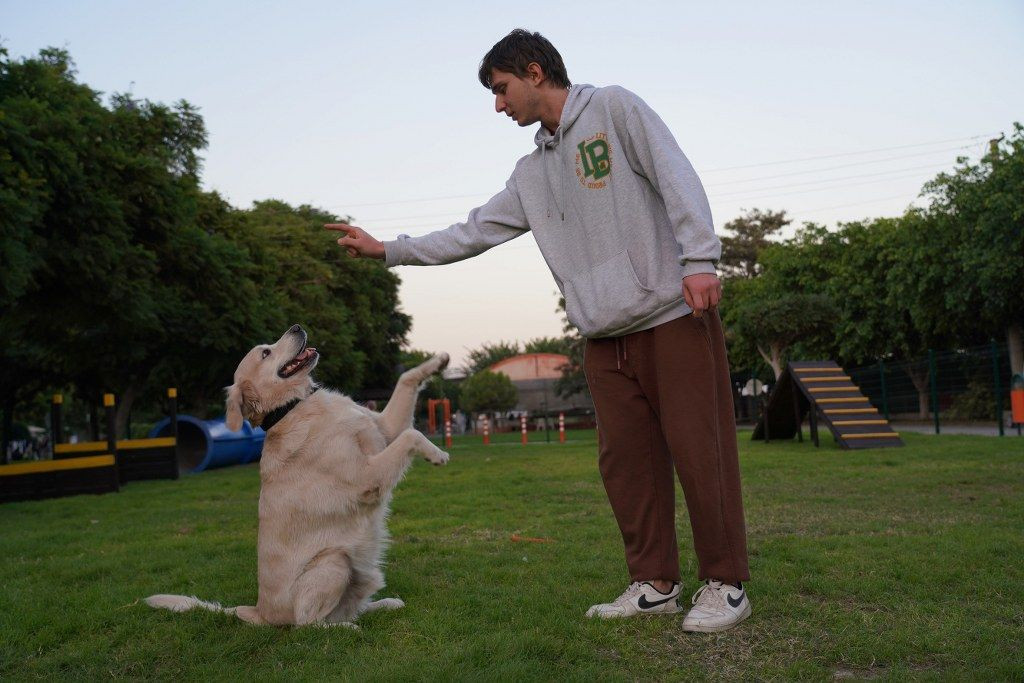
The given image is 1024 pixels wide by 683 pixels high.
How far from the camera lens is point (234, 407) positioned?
183 inches

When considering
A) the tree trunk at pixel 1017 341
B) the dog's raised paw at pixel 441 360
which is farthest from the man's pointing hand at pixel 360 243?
the tree trunk at pixel 1017 341

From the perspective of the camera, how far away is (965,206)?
26641 millimetres

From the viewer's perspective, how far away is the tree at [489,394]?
2090 inches

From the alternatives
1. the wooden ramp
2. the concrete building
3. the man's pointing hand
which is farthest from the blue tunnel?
the concrete building

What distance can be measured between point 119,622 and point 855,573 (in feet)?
12.6

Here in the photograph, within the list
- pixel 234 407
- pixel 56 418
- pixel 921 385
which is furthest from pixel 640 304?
pixel 921 385

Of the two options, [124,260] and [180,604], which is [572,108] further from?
[124,260]

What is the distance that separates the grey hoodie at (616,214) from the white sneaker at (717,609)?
1.15 metres

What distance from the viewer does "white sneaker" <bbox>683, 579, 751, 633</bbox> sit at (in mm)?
3442

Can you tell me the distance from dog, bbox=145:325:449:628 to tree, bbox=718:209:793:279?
45427mm

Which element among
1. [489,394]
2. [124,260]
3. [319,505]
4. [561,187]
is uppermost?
[124,260]

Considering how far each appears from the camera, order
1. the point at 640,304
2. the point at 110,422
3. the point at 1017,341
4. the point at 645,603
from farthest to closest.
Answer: the point at 1017,341
the point at 110,422
the point at 645,603
the point at 640,304

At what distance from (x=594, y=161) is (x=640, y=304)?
67cm

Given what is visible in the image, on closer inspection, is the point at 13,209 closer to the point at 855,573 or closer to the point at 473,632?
the point at 473,632
